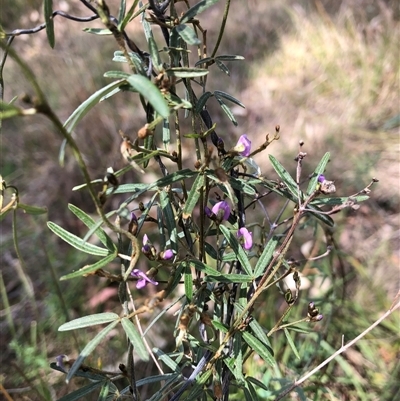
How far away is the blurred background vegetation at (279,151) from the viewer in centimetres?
105

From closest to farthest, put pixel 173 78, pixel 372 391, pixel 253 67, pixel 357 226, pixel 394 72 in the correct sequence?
pixel 173 78, pixel 372 391, pixel 357 226, pixel 394 72, pixel 253 67

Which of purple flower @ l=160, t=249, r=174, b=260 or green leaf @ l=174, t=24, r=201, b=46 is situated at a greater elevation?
green leaf @ l=174, t=24, r=201, b=46

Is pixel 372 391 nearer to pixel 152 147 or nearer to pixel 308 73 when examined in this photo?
pixel 152 147

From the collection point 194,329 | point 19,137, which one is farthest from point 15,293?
point 19,137

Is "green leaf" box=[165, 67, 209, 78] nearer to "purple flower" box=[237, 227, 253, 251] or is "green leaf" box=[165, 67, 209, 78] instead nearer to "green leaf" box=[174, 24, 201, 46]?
"green leaf" box=[174, 24, 201, 46]

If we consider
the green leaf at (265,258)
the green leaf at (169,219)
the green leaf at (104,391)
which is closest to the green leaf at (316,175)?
the green leaf at (265,258)

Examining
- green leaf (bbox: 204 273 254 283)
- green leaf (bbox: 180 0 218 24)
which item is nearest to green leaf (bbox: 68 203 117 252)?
green leaf (bbox: 204 273 254 283)

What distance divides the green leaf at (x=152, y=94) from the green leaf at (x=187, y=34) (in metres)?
0.06

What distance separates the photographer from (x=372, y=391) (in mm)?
963

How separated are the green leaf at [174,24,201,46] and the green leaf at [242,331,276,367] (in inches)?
12.2

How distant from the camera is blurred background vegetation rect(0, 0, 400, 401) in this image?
3.43 feet

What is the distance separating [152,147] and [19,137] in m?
1.90

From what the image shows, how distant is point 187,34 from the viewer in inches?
15.3

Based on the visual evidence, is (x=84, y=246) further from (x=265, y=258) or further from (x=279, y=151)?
(x=279, y=151)
